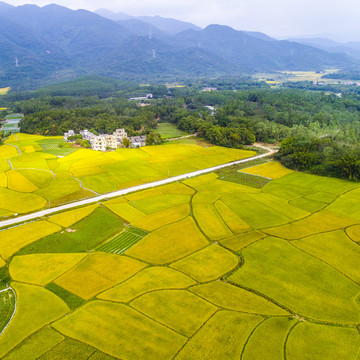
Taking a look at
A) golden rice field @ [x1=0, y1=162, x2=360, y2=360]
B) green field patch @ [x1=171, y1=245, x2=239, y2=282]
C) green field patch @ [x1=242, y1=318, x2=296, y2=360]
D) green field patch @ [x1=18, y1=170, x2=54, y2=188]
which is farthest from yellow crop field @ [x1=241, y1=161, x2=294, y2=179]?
green field patch @ [x1=18, y1=170, x2=54, y2=188]

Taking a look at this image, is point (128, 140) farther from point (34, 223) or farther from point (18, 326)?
point (18, 326)

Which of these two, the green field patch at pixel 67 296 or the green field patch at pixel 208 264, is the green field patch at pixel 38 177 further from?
the green field patch at pixel 208 264

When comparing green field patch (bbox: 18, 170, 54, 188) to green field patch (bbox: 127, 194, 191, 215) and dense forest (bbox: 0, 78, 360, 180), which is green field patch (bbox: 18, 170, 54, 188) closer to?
green field patch (bbox: 127, 194, 191, 215)

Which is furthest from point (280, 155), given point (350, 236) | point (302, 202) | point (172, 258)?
Answer: point (172, 258)

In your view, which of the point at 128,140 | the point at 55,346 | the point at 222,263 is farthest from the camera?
the point at 128,140

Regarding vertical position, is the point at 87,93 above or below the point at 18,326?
above

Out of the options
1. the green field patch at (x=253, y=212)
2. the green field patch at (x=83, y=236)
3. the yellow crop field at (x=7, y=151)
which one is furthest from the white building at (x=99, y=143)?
the green field patch at (x=253, y=212)
